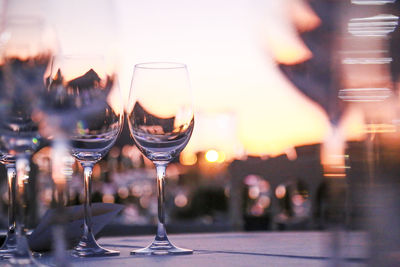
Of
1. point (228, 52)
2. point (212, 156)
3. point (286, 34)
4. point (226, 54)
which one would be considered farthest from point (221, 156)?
point (286, 34)

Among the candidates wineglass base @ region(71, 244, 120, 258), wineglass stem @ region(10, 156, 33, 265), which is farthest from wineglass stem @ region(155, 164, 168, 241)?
wineglass stem @ region(10, 156, 33, 265)

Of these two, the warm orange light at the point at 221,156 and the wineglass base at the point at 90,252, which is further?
the warm orange light at the point at 221,156

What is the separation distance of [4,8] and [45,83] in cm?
8

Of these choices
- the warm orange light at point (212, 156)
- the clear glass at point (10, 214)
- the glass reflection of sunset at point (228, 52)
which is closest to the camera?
the glass reflection of sunset at point (228, 52)

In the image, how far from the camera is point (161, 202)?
1086 millimetres

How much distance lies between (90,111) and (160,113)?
39cm

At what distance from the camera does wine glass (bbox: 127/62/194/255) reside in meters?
1.08

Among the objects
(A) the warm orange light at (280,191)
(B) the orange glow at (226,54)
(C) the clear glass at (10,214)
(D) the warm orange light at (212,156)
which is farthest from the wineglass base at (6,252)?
(A) the warm orange light at (280,191)

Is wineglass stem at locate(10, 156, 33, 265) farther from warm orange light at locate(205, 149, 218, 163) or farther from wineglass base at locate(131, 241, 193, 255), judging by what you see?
warm orange light at locate(205, 149, 218, 163)

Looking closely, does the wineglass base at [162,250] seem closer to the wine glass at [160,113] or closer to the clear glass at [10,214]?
the wine glass at [160,113]

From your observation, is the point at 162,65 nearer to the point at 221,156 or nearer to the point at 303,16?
the point at 303,16

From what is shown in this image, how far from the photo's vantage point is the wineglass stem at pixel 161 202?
41.6 inches

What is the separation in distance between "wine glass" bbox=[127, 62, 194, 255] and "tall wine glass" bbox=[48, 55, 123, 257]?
51mm

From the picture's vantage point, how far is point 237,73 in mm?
11844
